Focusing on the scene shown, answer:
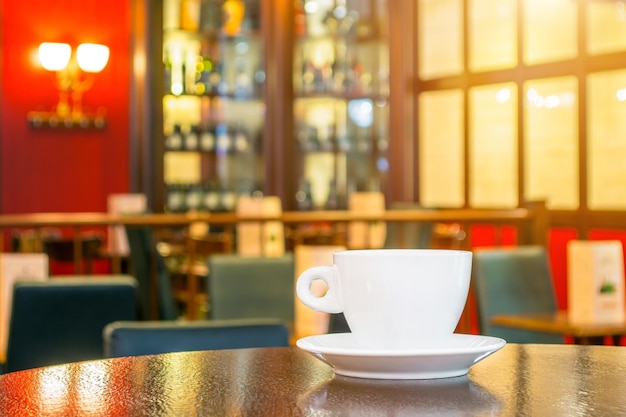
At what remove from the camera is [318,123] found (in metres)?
8.50

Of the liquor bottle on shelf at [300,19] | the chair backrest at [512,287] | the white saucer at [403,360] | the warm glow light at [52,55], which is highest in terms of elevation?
the liquor bottle on shelf at [300,19]

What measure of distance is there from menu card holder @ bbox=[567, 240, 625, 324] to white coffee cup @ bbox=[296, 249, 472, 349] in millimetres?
2897

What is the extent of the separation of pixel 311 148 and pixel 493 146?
7.09 feet

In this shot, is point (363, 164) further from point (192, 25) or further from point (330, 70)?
point (192, 25)

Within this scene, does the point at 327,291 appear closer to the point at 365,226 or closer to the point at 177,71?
the point at 365,226

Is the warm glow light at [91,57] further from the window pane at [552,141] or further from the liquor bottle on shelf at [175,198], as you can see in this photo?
the window pane at [552,141]

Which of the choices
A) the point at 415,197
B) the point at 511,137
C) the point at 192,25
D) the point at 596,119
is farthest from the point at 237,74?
the point at 596,119

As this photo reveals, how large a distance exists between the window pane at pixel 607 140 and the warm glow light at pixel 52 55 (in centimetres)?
500

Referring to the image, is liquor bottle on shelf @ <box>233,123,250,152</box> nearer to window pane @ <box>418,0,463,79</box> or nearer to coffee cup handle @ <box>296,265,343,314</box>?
window pane @ <box>418,0,463,79</box>

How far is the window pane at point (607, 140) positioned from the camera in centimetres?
538

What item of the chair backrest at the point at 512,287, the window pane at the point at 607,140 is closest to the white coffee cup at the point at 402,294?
the chair backrest at the point at 512,287

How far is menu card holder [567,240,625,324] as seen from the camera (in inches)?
149

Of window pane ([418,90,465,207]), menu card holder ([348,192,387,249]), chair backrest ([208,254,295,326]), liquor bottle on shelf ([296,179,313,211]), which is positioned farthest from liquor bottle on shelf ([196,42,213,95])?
chair backrest ([208,254,295,326])

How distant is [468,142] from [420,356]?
19.4 feet
